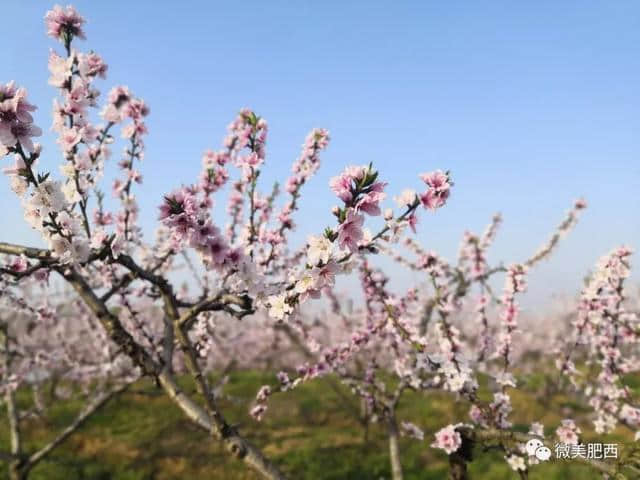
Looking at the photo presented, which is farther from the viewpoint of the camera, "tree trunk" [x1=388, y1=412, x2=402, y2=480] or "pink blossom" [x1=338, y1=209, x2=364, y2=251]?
"tree trunk" [x1=388, y1=412, x2=402, y2=480]

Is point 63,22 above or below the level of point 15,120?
above

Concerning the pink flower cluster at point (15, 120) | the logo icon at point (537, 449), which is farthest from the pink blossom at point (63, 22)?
the logo icon at point (537, 449)

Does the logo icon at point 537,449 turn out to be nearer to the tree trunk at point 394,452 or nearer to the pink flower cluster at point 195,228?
the pink flower cluster at point 195,228

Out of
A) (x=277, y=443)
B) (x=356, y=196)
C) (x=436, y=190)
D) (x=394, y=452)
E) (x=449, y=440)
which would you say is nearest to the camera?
(x=356, y=196)

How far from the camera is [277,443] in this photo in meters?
10.1

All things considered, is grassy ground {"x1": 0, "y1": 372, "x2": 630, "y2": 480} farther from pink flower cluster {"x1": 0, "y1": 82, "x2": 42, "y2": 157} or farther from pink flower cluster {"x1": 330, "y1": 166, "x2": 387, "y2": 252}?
pink flower cluster {"x1": 330, "y1": 166, "x2": 387, "y2": 252}

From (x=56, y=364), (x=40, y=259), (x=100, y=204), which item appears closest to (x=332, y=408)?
(x=56, y=364)

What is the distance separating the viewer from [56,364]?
1234 centimetres

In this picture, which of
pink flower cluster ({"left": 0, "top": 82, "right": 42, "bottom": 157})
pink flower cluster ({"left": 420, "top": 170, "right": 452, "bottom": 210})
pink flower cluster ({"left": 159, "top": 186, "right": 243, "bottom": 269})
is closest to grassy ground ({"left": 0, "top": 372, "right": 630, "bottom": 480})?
pink flower cluster ({"left": 159, "top": 186, "right": 243, "bottom": 269})

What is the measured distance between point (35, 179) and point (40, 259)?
661 millimetres

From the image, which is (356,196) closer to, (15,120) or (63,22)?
(15,120)

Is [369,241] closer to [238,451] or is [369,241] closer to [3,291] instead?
[238,451]

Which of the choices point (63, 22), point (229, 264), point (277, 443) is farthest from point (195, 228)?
point (277, 443)

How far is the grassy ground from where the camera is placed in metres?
8.08
